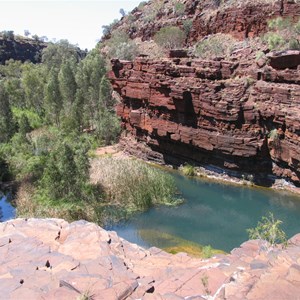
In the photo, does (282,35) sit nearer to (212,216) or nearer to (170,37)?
(170,37)

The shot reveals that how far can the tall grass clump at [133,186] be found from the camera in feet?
72.1

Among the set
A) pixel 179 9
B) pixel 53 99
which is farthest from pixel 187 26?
pixel 53 99

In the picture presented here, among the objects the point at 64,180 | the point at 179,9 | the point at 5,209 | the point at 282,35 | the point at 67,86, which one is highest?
the point at 179,9

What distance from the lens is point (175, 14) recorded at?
6303cm

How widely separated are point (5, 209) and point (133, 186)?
7.79 m

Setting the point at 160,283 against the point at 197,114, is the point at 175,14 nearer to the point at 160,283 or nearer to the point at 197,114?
the point at 197,114

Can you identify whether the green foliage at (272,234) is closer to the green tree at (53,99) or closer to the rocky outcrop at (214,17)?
the green tree at (53,99)

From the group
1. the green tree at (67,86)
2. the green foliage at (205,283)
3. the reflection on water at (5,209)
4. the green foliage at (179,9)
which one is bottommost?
the reflection on water at (5,209)

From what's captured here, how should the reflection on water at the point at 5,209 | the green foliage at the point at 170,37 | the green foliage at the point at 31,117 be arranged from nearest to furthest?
the reflection on water at the point at 5,209
the green foliage at the point at 31,117
the green foliage at the point at 170,37

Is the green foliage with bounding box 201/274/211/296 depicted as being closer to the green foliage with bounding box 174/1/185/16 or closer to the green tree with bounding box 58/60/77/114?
the green tree with bounding box 58/60/77/114

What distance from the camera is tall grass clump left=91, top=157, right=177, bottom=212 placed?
21969 mm

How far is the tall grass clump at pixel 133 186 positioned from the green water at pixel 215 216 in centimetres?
78

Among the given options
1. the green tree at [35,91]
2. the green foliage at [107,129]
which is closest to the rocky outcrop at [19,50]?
the green tree at [35,91]

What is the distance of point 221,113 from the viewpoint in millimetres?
28766
